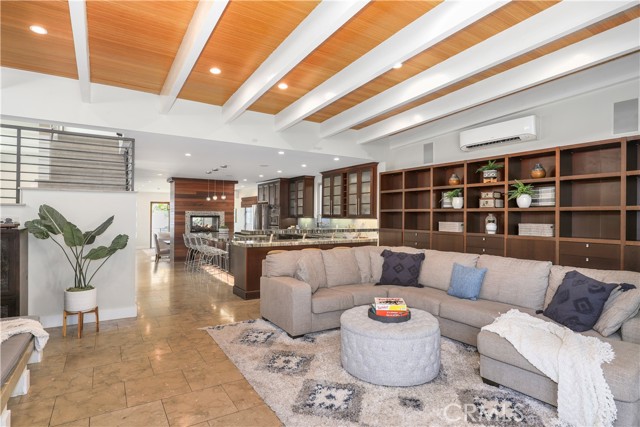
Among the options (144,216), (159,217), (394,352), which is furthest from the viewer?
(159,217)

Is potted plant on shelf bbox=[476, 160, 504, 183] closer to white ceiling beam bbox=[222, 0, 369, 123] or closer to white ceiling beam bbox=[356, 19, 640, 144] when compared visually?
white ceiling beam bbox=[356, 19, 640, 144]

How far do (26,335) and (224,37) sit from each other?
3041 millimetres

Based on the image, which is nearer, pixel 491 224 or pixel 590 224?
pixel 590 224

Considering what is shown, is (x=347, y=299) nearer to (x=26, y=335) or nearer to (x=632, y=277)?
(x=632, y=277)

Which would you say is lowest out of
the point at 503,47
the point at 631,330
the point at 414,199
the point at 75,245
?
the point at 631,330

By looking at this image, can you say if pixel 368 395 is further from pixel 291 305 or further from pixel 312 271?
pixel 312 271

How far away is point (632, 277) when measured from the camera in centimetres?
296

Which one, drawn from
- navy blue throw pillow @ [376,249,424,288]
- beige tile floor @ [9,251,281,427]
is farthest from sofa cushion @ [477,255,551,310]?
beige tile floor @ [9,251,281,427]

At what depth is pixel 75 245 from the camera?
3.93m

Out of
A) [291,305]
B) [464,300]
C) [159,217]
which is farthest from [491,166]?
[159,217]

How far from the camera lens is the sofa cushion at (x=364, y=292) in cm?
415

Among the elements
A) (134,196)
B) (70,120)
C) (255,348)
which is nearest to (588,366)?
(255,348)

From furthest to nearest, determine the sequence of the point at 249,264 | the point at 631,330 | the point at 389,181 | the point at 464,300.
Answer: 1. the point at 389,181
2. the point at 249,264
3. the point at 464,300
4. the point at 631,330

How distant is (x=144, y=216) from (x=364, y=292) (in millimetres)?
13757
